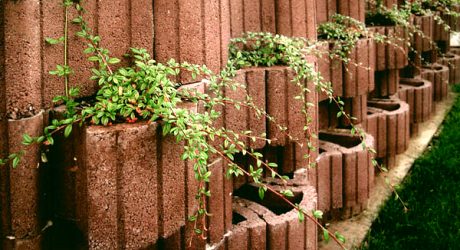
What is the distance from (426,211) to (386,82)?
1474 mm

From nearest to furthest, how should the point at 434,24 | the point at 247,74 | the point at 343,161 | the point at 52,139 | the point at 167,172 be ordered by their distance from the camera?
the point at 52,139 < the point at 167,172 < the point at 247,74 < the point at 343,161 < the point at 434,24

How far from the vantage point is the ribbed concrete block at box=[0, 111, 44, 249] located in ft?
5.16

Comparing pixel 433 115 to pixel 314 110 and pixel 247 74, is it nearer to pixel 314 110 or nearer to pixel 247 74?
pixel 314 110

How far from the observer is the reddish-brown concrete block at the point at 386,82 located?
15.6ft

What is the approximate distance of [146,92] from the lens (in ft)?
5.47

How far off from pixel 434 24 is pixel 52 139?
18.2 feet

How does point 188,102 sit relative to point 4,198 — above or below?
above

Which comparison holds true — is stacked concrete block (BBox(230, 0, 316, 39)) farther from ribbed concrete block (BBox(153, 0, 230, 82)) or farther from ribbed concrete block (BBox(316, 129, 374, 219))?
ribbed concrete block (BBox(316, 129, 374, 219))

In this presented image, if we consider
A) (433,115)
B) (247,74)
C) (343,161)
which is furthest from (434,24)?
(247,74)

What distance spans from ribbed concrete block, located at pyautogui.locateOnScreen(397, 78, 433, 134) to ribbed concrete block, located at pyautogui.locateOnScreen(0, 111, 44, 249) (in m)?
4.56

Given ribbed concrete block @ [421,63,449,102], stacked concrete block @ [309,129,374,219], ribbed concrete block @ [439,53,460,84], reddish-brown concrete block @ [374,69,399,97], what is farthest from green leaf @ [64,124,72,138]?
ribbed concrete block @ [439,53,460,84]

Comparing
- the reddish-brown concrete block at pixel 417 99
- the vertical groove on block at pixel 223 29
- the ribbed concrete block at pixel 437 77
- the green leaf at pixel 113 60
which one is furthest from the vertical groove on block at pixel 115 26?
the ribbed concrete block at pixel 437 77

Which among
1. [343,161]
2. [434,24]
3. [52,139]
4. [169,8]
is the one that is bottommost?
[343,161]

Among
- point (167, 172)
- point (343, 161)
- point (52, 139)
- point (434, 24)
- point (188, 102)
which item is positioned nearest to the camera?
point (52, 139)
